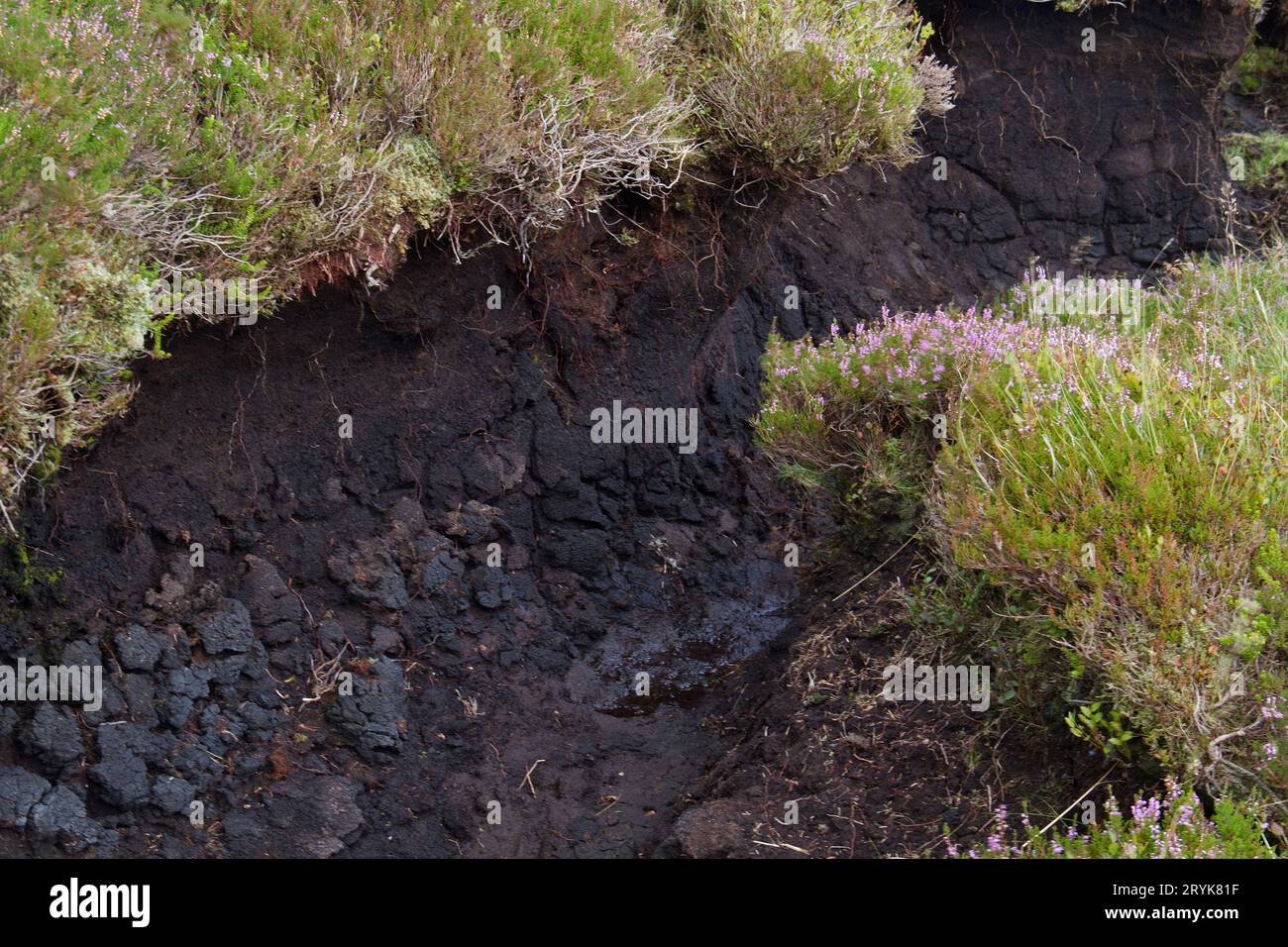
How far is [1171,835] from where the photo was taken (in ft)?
10.6

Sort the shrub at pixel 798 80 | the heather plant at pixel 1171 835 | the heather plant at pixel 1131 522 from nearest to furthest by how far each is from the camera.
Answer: the heather plant at pixel 1171 835 → the heather plant at pixel 1131 522 → the shrub at pixel 798 80

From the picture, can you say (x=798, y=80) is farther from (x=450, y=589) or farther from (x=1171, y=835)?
(x=1171, y=835)

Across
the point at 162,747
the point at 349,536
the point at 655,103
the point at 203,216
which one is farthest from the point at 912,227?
the point at 162,747

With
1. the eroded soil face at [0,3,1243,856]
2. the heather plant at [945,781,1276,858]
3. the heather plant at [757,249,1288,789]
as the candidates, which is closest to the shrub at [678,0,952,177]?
the eroded soil face at [0,3,1243,856]

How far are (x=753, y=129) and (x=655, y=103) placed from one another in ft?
2.42

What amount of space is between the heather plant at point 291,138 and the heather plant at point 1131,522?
7.00 feet

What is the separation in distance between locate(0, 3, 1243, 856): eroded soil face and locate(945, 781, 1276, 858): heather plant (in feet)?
2.86

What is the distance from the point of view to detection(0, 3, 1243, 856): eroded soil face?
4.83 m

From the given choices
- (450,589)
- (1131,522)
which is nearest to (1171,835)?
(1131,522)

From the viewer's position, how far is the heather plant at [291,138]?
13.6 feet

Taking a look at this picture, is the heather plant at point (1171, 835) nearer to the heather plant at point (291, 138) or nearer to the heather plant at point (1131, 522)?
the heather plant at point (1131, 522)

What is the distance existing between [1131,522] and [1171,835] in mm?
1121

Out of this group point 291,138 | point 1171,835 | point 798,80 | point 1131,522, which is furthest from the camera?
point 798,80

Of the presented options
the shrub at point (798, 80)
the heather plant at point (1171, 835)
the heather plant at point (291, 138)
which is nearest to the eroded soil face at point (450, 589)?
the heather plant at point (291, 138)
